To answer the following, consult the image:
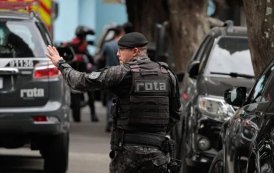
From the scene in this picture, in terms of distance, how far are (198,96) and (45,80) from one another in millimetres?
1571

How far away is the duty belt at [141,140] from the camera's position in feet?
20.7

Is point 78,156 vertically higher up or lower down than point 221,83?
lower down

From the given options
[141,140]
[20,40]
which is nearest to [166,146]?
[141,140]

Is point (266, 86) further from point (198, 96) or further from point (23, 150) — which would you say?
point (23, 150)

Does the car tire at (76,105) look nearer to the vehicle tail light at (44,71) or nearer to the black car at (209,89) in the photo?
the black car at (209,89)

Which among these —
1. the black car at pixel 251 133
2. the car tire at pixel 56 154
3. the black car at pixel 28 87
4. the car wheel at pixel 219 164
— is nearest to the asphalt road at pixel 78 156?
the car tire at pixel 56 154

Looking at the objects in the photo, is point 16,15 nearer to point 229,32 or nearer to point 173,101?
point 229,32

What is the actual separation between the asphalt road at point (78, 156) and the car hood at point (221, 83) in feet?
6.18

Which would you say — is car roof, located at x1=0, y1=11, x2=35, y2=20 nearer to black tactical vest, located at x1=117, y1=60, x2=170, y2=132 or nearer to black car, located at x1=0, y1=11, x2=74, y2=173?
black car, located at x1=0, y1=11, x2=74, y2=173

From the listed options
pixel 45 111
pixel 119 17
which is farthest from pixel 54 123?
pixel 119 17

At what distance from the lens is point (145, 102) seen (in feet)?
20.7

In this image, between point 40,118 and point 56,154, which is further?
point 56,154

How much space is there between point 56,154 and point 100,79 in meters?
4.00

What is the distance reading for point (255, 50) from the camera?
906 centimetres
